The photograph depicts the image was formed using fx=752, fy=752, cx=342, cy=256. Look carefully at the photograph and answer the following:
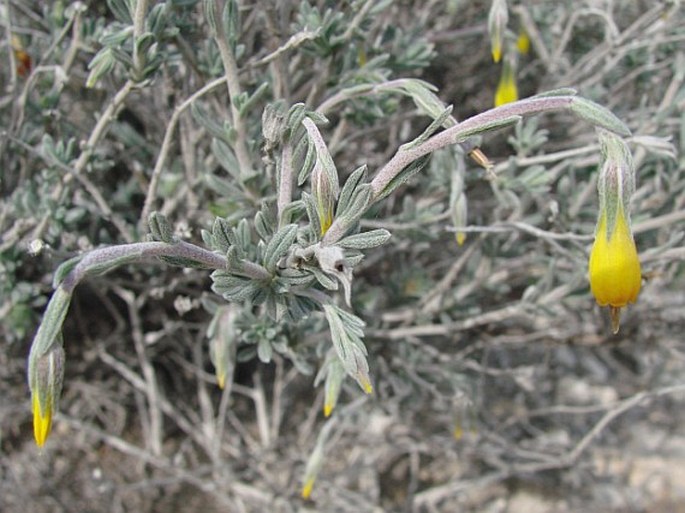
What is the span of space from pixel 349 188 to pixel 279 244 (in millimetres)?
130

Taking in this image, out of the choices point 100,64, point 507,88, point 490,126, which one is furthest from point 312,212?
point 507,88

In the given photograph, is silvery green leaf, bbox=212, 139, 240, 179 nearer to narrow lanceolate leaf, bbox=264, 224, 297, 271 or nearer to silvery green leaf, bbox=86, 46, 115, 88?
silvery green leaf, bbox=86, 46, 115, 88

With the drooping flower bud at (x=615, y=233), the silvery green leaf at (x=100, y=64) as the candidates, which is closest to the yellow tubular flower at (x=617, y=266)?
the drooping flower bud at (x=615, y=233)

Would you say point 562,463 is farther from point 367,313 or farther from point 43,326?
point 43,326

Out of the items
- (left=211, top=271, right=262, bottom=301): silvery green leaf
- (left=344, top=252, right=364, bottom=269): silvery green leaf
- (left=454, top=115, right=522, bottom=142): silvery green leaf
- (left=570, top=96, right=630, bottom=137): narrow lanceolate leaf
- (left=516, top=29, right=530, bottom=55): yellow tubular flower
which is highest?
(left=570, top=96, right=630, bottom=137): narrow lanceolate leaf

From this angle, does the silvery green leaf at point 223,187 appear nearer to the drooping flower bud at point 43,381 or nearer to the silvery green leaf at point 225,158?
the silvery green leaf at point 225,158

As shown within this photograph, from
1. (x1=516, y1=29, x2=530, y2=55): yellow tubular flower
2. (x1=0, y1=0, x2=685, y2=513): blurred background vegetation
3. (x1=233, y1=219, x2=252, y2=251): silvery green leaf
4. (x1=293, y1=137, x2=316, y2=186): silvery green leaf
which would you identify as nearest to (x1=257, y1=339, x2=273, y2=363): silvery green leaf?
(x1=0, y1=0, x2=685, y2=513): blurred background vegetation

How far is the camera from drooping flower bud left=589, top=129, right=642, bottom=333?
94 cm

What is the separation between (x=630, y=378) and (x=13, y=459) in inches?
77.6

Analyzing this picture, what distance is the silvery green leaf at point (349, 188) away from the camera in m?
0.97

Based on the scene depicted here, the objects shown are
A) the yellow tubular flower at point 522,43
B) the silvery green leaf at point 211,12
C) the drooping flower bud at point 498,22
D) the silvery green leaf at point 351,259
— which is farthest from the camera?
the yellow tubular flower at point 522,43

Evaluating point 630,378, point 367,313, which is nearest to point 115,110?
point 367,313

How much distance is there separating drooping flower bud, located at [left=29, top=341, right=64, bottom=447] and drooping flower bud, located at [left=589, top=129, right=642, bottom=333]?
699mm

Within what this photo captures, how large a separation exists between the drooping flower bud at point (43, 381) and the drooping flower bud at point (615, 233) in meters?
0.70
